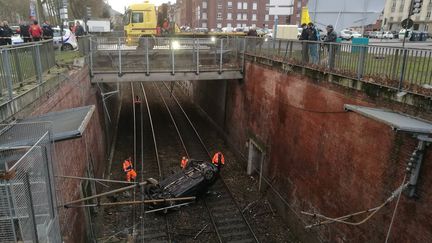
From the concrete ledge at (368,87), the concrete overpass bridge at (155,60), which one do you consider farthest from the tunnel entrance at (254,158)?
the concrete ledge at (368,87)

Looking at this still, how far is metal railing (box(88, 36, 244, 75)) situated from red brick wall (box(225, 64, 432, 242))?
10.6ft

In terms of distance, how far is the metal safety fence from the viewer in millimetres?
3908

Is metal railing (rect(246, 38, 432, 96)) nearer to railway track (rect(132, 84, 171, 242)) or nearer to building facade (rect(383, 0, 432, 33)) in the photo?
railway track (rect(132, 84, 171, 242))

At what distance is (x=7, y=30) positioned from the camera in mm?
15391

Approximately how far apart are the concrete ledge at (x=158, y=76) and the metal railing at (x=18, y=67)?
6970mm

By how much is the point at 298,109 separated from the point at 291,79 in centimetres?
120

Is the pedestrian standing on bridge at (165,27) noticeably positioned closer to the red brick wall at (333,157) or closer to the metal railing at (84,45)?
the metal railing at (84,45)

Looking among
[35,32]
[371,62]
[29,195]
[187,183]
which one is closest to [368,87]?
[371,62]

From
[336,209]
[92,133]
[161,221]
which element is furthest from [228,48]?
[336,209]

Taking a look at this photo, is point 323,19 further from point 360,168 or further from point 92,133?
point 92,133

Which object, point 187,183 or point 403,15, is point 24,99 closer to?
point 187,183

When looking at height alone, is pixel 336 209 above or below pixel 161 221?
above

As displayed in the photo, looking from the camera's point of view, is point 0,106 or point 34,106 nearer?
point 0,106

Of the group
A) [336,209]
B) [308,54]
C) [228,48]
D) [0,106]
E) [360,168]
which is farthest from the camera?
[228,48]
